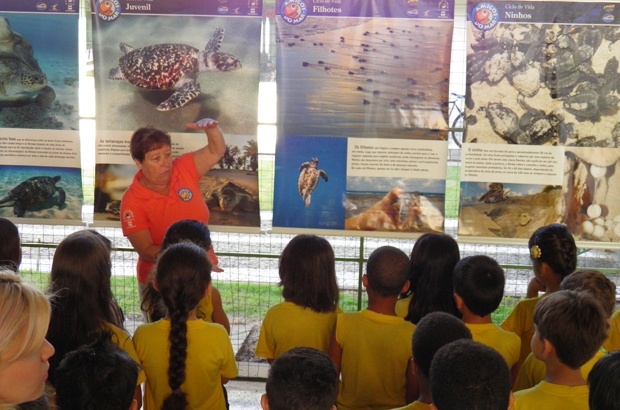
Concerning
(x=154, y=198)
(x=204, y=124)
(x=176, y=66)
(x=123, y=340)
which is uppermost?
(x=176, y=66)

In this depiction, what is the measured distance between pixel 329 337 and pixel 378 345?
354 millimetres

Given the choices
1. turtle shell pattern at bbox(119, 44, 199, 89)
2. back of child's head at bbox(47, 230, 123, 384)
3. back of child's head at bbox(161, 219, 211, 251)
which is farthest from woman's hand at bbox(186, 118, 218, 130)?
back of child's head at bbox(47, 230, 123, 384)

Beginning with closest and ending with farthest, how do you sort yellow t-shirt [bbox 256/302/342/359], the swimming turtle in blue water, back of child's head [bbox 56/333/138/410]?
1. back of child's head [bbox 56/333/138/410]
2. yellow t-shirt [bbox 256/302/342/359]
3. the swimming turtle in blue water

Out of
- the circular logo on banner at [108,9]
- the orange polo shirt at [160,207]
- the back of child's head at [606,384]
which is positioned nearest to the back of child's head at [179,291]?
the orange polo shirt at [160,207]

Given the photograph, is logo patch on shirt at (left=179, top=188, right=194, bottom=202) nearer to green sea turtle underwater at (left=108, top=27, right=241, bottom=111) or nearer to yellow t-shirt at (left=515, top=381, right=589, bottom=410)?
green sea turtle underwater at (left=108, top=27, right=241, bottom=111)

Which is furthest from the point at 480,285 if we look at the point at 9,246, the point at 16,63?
the point at 16,63

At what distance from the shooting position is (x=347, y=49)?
4918 millimetres

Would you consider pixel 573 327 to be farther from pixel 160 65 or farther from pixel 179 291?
pixel 160 65

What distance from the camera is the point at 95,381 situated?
2.13 meters

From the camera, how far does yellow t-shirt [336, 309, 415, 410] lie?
3.00m

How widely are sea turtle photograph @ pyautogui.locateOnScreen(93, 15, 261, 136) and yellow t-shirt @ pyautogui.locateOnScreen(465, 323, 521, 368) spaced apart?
2.59 meters

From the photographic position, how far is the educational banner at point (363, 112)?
16.1 feet

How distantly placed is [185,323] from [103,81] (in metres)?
2.91

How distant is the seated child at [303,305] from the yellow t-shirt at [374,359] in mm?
201
